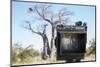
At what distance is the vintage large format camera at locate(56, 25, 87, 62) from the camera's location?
296 cm

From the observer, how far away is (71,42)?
9.93 ft

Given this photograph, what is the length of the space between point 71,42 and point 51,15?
1.47 feet

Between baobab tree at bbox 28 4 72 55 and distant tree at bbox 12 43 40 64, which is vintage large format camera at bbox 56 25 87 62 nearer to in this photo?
baobab tree at bbox 28 4 72 55

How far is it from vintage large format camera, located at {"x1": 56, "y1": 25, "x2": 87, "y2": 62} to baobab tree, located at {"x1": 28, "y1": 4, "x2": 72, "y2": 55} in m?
0.07

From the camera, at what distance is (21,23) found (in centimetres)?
279

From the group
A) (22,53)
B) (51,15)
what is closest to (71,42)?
(51,15)

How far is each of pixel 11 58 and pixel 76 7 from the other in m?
1.07

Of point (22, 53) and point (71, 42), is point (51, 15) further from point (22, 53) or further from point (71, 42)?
point (22, 53)

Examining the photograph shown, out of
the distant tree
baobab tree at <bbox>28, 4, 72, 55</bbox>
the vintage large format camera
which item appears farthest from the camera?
the vintage large format camera

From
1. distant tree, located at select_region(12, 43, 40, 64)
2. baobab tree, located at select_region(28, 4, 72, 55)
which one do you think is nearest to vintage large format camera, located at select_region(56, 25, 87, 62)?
baobab tree, located at select_region(28, 4, 72, 55)

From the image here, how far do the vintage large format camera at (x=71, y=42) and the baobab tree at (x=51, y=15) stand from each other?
0.22 ft

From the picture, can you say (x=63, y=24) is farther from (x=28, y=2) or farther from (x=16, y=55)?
(x=16, y=55)

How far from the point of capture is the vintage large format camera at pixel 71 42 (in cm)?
296
